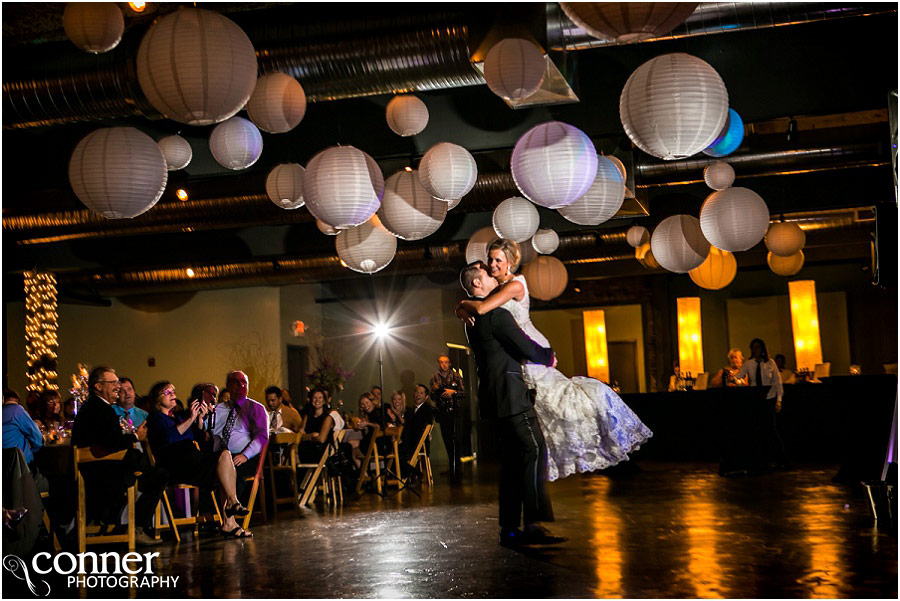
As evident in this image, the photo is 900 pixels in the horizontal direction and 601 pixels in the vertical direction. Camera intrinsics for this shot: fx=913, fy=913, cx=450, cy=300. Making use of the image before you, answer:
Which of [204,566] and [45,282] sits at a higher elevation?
[45,282]

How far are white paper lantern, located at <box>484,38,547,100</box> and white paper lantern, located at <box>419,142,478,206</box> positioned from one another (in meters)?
1.16

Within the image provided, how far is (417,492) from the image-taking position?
911 cm

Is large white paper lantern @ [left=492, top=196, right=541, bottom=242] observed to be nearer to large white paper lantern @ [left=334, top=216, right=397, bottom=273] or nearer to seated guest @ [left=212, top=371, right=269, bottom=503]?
large white paper lantern @ [left=334, top=216, right=397, bottom=273]

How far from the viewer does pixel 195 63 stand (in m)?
3.93

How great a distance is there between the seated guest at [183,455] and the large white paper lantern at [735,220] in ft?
13.2

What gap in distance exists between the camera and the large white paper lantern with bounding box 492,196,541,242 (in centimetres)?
724

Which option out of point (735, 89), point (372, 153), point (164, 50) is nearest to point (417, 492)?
point (372, 153)

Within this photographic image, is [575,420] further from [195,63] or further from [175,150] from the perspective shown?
[175,150]

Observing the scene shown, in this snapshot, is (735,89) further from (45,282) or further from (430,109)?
(45,282)

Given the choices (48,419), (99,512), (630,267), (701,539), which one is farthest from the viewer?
(630,267)

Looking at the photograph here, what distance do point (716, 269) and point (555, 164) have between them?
4686mm

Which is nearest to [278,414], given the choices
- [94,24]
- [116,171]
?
[116,171]

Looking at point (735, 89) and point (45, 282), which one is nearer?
point (735, 89)

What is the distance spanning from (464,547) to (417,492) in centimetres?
429
